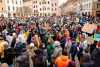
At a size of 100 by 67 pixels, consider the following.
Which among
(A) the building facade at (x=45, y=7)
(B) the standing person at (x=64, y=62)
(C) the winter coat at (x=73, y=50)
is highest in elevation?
(B) the standing person at (x=64, y=62)

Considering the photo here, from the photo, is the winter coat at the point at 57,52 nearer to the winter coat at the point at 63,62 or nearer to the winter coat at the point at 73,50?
the winter coat at the point at 73,50

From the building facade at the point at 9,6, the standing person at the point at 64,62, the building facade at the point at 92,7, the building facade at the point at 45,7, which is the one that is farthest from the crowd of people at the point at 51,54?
the building facade at the point at 45,7

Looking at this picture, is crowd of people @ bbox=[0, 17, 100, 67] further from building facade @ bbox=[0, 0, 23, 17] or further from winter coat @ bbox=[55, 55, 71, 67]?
building facade @ bbox=[0, 0, 23, 17]

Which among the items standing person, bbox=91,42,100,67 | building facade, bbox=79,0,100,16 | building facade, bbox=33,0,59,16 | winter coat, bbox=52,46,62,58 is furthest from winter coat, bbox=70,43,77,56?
building facade, bbox=33,0,59,16

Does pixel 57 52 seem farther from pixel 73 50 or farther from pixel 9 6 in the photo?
pixel 9 6

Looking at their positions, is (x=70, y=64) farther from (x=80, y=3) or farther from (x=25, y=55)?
(x=80, y=3)

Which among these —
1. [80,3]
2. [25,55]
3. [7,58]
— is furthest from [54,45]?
[80,3]

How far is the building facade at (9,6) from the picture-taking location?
126525mm

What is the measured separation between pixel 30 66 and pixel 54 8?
523 ft

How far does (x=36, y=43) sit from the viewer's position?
49.6 ft

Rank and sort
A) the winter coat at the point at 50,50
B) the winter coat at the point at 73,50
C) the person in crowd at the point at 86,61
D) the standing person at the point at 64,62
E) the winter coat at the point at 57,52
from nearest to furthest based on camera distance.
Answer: the person in crowd at the point at 86,61, the standing person at the point at 64,62, the winter coat at the point at 57,52, the winter coat at the point at 50,50, the winter coat at the point at 73,50

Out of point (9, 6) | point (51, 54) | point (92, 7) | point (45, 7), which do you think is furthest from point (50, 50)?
point (45, 7)

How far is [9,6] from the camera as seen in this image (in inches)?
5290

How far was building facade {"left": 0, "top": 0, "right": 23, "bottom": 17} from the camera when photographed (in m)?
127
